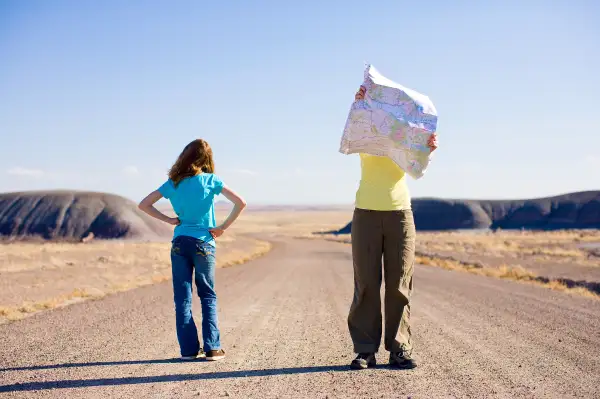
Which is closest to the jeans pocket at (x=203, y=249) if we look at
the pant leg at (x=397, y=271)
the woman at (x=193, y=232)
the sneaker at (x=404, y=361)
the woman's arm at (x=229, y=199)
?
the woman at (x=193, y=232)

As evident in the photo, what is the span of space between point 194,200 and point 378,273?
186 centimetres

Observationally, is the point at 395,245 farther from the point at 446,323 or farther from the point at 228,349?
the point at 446,323

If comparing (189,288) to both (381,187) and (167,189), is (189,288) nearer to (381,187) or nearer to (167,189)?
(167,189)

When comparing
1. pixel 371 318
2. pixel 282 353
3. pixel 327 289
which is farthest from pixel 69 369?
pixel 327 289

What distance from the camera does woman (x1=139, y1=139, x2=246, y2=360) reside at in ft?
17.5

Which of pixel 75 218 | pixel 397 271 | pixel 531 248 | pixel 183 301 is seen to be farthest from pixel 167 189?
pixel 75 218

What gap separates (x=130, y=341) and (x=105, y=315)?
2740 mm

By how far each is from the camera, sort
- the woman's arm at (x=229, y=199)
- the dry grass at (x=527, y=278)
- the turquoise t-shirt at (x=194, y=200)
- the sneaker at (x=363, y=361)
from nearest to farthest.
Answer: the sneaker at (x=363, y=361), the turquoise t-shirt at (x=194, y=200), the woman's arm at (x=229, y=199), the dry grass at (x=527, y=278)

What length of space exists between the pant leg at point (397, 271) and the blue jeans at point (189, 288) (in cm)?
168

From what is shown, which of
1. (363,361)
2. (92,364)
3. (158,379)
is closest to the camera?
(158,379)

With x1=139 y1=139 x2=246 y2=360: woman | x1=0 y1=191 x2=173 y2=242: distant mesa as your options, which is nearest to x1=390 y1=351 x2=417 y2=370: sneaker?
x1=139 y1=139 x2=246 y2=360: woman

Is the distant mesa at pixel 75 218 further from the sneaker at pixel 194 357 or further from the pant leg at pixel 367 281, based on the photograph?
the pant leg at pixel 367 281

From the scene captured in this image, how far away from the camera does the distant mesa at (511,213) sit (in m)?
108

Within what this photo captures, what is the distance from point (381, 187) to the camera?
5.16 m
